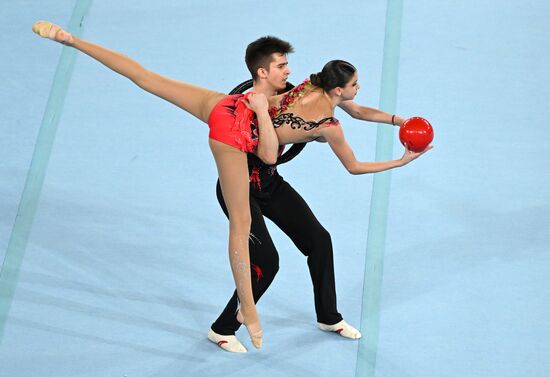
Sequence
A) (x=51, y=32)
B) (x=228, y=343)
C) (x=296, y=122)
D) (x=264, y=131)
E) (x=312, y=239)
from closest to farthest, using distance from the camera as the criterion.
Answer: (x=264, y=131)
(x=296, y=122)
(x=51, y=32)
(x=312, y=239)
(x=228, y=343)

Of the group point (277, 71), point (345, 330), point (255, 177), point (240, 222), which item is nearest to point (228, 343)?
point (345, 330)

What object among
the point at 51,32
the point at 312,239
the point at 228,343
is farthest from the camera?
the point at 228,343

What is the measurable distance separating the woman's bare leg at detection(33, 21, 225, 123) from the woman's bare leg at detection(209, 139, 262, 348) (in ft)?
0.76

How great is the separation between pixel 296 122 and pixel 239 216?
49cm

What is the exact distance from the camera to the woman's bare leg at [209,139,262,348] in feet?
13.1

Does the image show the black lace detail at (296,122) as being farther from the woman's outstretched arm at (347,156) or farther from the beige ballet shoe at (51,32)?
the beige ballet shoe at (51,32)

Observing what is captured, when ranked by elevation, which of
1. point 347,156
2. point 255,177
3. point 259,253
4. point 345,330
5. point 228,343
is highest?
point 347,156

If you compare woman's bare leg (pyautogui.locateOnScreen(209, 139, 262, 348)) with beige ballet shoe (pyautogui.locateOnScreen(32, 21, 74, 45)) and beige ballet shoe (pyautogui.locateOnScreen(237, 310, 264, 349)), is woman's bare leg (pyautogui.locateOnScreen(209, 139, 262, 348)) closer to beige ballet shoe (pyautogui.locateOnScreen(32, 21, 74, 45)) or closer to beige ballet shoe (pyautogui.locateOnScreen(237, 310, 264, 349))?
beige ballet shoe (pyautogui.locateOnScreen(237, 310, 264, 349))

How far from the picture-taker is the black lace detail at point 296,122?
4.05 meters

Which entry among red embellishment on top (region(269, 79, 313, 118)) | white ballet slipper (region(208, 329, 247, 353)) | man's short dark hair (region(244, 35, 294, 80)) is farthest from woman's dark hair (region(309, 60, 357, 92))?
white ballet slipper (region(208, 329, 247, 353))

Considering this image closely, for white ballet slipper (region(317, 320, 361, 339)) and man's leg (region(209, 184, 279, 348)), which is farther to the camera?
white ballet slipper (region(317, 320, 361, 339))

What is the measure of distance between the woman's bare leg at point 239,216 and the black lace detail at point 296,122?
0.23m

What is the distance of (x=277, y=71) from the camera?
4105 millimetres

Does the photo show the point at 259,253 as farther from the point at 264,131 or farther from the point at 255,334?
the point at 264,131
